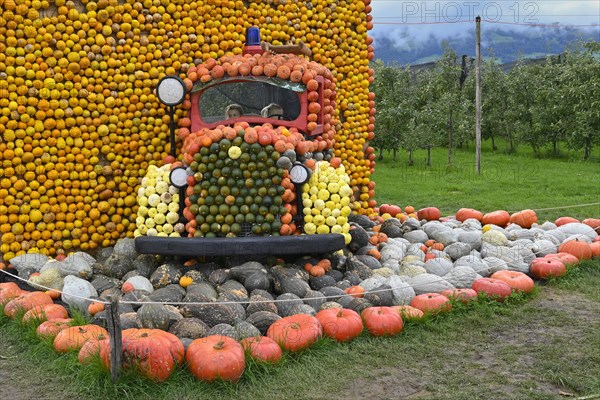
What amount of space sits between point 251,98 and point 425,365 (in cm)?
388

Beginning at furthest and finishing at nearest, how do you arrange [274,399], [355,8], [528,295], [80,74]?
1. [355,8]
2. [80,74]
3. [528,295]
4. [274,399]

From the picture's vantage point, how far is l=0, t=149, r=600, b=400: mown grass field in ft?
16.4

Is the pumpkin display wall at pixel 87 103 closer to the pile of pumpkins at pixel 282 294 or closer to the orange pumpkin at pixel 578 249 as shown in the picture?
the pile of pumpkins at pixel 282 294

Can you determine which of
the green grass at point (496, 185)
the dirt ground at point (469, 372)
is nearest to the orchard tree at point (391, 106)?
the green grass at point (496, 185)

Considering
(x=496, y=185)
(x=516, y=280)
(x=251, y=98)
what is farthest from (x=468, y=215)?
(x=496, y=185)

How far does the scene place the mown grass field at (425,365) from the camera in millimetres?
4992

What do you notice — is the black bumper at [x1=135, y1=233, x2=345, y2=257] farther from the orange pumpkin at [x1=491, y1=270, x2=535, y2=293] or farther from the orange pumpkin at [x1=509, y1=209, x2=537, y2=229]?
the orange pumpkin at [x1=509, y1=209, x2=537, y2=229]

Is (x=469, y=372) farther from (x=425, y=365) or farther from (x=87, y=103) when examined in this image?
(x=87, y=103)

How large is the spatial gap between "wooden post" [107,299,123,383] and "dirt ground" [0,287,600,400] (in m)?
0.32

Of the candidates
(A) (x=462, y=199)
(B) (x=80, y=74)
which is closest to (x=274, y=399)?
(B) (x=80, y=74)

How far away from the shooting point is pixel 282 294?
264 inches

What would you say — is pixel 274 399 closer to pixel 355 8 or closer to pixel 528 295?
pixel 528 295

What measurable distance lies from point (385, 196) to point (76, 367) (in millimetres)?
11258

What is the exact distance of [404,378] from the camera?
527 cm
